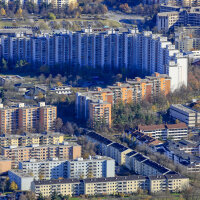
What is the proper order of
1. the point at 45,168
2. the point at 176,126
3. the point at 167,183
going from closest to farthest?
the point at 167,183 < the point at 45,168 < the point at 176,126

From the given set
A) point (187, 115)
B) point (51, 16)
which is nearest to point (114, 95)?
point (187, 115)

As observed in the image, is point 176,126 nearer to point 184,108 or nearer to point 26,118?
point 184,108

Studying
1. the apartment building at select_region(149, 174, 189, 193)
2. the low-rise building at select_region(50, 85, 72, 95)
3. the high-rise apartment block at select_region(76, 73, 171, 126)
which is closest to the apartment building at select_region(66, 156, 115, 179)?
the apartment building at select_region(149, 174, 189, 193)

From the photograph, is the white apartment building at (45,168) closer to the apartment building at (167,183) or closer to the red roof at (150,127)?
the apartment building at (167,183)

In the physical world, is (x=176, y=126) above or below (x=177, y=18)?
below

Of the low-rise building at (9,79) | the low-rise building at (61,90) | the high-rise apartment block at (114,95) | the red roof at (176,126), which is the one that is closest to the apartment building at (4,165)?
the high-rise apartment block at (114,95)

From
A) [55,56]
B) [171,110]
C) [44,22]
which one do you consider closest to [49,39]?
[55,56]
